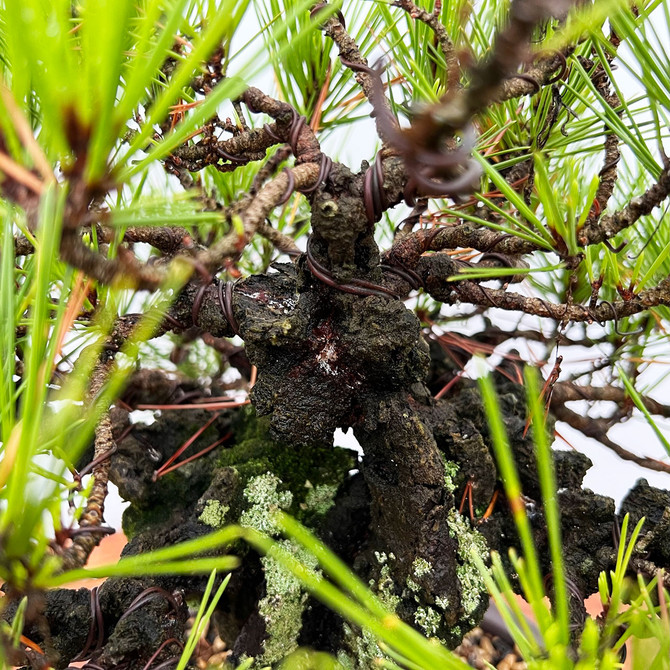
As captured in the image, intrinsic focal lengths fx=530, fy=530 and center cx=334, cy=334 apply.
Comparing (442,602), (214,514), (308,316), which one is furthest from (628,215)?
(214,514)

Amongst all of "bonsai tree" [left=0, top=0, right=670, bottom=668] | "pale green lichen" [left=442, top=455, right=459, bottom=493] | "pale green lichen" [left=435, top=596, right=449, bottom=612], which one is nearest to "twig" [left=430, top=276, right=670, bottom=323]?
"bonsai tree" [left=0, top=0, right=670, bottom=668]

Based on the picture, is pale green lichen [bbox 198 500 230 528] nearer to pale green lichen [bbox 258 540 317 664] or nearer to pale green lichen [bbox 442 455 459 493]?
pale green lichen [bbox 258 540 317 664]

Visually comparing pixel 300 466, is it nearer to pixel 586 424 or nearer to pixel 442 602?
pixel 442 602

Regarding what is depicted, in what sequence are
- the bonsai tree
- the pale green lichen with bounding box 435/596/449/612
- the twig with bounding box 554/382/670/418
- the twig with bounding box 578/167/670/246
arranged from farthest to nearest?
the twig with bounding box 554/382/670/418
the pale green lichen with bounding box 435/596/449/612
the twig with bounding box 578/167/670/246
the bonsai tree

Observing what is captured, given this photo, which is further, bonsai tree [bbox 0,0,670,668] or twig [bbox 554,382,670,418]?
twig [bbox 554,382,670,418]

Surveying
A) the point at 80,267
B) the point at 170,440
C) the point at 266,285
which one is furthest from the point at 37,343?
the point at 170,440

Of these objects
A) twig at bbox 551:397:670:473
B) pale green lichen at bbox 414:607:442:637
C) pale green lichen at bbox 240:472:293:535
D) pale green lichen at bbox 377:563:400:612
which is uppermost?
twig at bbox 551:397:670:473
